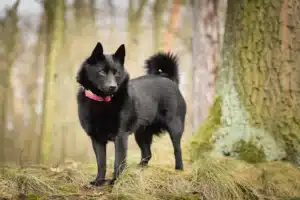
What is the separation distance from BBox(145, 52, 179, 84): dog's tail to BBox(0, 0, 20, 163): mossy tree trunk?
7877 mm

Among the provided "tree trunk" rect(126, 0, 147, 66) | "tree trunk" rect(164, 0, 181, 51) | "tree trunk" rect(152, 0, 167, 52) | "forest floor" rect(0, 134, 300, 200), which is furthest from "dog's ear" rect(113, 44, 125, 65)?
"tree trunk" rect(126, 0, 147, 66)

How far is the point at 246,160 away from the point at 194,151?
789 millimetres

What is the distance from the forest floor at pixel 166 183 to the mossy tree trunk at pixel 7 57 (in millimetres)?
9041

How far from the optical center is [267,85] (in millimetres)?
4988

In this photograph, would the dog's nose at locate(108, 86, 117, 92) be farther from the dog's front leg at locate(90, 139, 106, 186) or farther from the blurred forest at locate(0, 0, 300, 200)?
the blurred forest at locate(0, 0, 300, 200)

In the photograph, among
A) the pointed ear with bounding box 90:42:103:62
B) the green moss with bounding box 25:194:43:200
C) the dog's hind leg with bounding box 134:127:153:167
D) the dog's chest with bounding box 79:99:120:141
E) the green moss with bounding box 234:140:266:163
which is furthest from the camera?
the dog's hind leg with bounding box 134:127:153:167

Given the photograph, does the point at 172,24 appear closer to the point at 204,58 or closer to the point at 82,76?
the point at 204,58

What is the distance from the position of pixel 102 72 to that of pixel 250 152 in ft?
6.78

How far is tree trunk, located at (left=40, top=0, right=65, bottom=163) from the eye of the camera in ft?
31.4

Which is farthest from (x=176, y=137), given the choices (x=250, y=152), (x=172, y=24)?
(x=172, y=24)

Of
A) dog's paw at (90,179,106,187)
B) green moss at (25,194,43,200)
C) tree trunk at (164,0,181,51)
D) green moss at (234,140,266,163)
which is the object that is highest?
tree trunk at (164,0,181,51)

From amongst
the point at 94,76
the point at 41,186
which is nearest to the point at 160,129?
the point at 94,76

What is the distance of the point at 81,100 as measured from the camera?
415cm

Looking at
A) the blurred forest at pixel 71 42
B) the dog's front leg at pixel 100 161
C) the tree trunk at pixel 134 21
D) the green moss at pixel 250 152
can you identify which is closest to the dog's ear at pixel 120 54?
the dog's front leg at pixel 100 161
